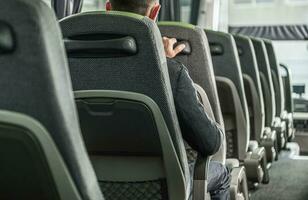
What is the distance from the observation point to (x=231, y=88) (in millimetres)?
3348

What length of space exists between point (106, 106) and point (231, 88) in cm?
163

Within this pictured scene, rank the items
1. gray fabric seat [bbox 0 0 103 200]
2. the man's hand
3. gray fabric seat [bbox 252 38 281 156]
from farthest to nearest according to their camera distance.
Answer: gray fabric seat [bbox 252 38 281 156]
the man's hand
gray fabric seat [bbox 0 0 103 200]

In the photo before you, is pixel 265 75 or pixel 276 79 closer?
pixel 265 75

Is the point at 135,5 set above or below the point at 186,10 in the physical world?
above

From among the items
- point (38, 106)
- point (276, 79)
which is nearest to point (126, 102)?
point (38, 106)

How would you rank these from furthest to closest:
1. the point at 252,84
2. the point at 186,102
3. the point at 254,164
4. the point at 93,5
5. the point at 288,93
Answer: the point at 288,93 → the point at 93,5 → the point at 252,84 → the point at 254,164 → the point at 186,102

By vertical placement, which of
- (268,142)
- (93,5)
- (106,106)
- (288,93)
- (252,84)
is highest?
(106,106)

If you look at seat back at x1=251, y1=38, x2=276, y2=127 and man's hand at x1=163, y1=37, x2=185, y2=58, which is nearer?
man's hand at x1=163, y1=37, x2=185, y2=58

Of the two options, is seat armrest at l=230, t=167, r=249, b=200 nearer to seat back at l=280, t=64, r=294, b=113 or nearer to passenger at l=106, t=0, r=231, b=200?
passenger at l=106, t=0, r=231, b=200

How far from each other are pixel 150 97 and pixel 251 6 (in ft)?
23.0

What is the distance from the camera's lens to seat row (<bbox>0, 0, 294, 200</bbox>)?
933mm

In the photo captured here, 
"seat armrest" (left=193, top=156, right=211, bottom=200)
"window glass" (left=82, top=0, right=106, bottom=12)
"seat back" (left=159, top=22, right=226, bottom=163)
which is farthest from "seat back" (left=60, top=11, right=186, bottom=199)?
"window glass" (left=82, top=0, right=106, bottom=12)

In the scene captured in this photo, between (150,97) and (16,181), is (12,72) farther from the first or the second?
(150,97)

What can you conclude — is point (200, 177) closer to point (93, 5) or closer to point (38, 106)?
point (38, 106)
